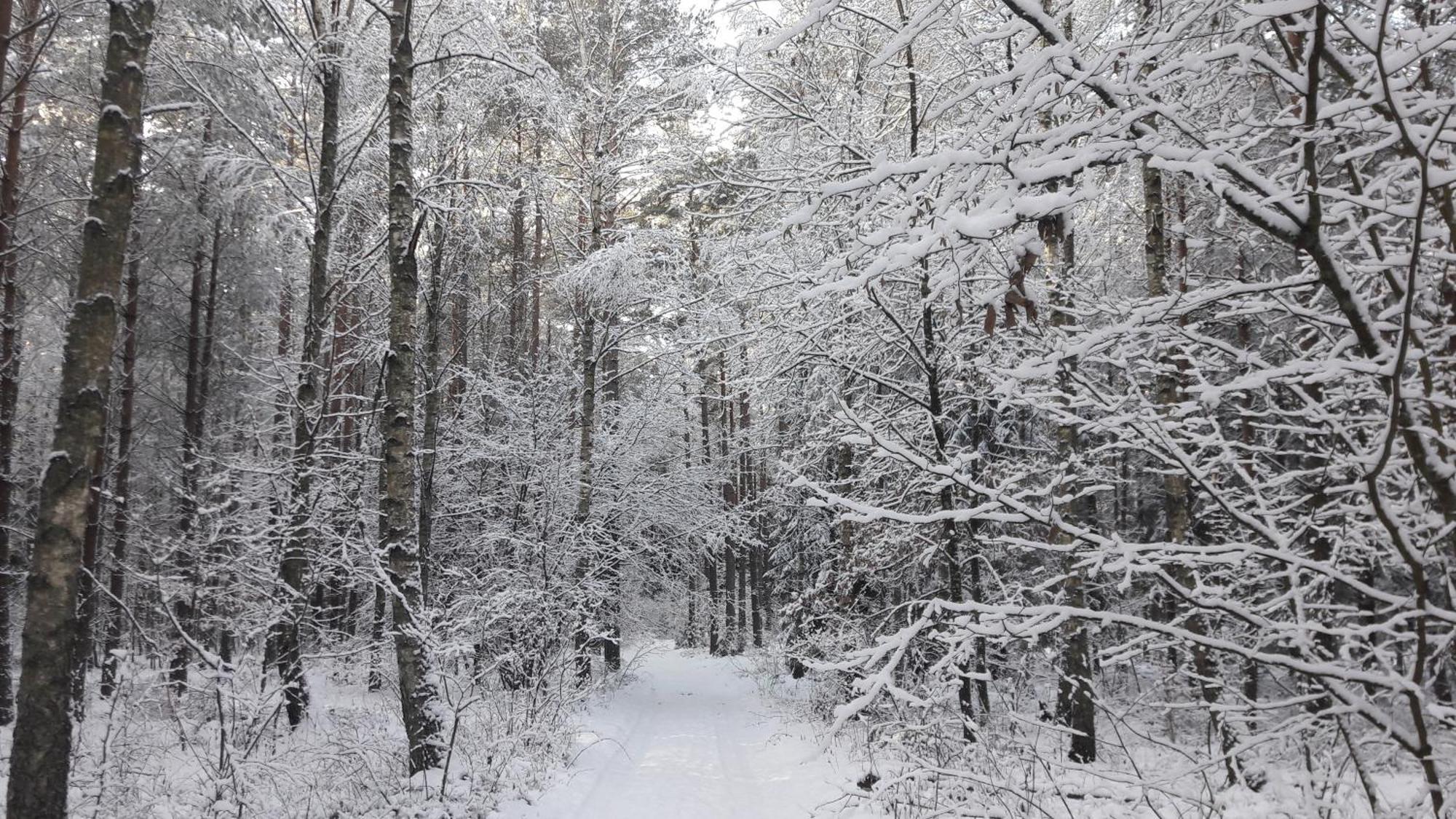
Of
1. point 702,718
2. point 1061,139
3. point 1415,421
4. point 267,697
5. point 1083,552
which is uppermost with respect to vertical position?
point 1061,139

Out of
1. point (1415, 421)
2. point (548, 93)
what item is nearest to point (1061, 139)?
point (1415, 421)

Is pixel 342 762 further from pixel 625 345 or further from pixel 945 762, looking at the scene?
pixel 625 345

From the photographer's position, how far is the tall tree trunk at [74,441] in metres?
4.26

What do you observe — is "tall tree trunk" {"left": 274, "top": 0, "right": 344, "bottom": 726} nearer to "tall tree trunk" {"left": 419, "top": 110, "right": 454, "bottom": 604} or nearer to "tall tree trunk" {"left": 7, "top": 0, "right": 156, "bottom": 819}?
"tall tree trunk" {"left": 419, "top": 110, "right": 454, "bottom": 604}

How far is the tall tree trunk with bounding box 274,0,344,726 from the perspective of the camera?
8164 millimetres

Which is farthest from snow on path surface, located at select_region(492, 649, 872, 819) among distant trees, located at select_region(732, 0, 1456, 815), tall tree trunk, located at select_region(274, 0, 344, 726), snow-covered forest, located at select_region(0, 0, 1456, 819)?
tall tree trunk, located at select_region(274, 0, 344, 726)

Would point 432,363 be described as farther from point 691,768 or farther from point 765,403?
point 691,768

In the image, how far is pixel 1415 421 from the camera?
193cm

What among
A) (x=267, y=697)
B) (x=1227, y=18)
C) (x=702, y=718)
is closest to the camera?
(x=1227, y=18)

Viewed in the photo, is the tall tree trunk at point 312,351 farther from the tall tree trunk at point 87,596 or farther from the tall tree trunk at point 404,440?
the tall tree trunk at point 87,596

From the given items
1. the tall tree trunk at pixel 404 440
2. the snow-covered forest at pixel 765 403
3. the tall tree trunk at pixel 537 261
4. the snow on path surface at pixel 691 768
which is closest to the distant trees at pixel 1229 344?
the snow-covered forest at pixel 765 403

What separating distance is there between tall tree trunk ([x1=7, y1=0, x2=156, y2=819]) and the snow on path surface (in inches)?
130

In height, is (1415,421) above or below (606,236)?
below

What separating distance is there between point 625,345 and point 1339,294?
16824mm
